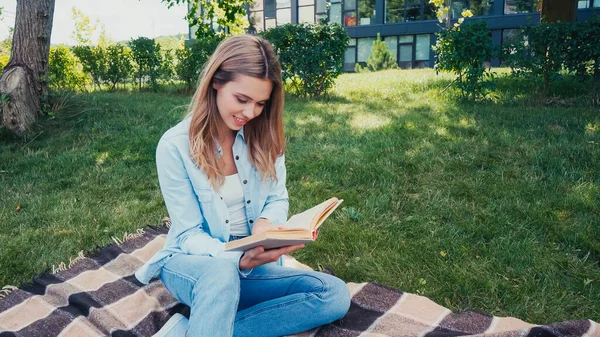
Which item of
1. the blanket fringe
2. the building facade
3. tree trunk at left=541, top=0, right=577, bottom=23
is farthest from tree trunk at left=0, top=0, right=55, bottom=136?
the building facade

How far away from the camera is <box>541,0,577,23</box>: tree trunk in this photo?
8820 millimetres

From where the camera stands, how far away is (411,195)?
4734 mm

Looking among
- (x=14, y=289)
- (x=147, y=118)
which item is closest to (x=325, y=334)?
(x=14, y=289)

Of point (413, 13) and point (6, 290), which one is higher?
point (413, 13)

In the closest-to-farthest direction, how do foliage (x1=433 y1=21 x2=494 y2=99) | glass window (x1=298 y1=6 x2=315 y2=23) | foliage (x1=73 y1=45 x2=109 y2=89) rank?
1. foliage (x1=433 y1=21 x2=494 y2=99)
2. foliage (x1=73 y1=45 x2=109 y2=89)
3. glass window (x1=298 y1=6 x2=315 y2=23)

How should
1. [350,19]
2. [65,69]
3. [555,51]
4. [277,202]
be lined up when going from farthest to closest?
[350,19] → [65,69] → [555,51] → [277,202]

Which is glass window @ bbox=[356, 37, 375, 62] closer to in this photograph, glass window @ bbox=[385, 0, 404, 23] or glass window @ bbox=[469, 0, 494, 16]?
glass window @ bbox=[385, 0, 404, 23]

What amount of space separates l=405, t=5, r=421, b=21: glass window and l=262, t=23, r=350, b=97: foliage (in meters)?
16.1

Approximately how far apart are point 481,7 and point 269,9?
11.2 metres

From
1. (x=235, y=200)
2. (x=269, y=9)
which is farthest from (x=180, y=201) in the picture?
(x=269, y=9)

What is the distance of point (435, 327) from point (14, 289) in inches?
105

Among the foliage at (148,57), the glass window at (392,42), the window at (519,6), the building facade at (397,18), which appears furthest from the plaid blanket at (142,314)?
the glass window at (392,42)

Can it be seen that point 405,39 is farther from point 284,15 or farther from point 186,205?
point 186,205

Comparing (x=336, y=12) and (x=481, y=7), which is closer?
(x=481, y=7)
